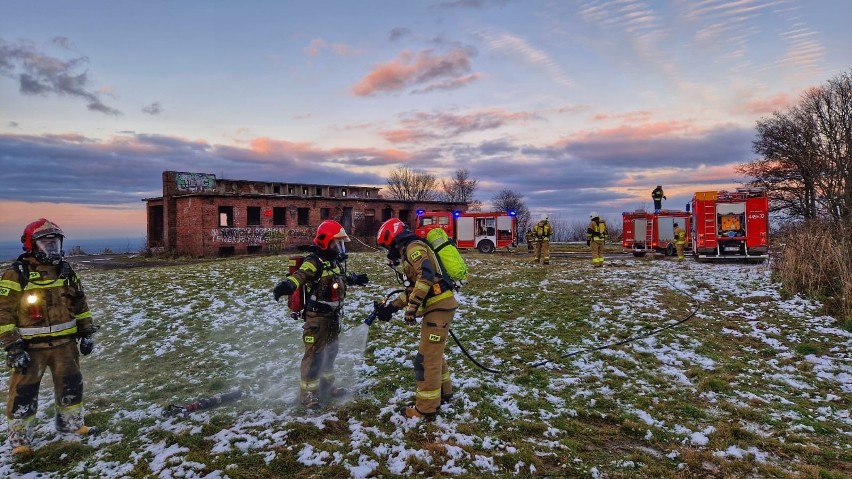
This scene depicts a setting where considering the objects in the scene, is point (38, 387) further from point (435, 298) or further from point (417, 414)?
point (435, 298)

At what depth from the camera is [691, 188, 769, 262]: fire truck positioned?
795 inches

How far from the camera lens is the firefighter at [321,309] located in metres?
5.82

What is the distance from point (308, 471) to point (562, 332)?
20.8 feet

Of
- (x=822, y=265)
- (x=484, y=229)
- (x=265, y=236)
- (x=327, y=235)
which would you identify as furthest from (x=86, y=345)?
(x=265, y=236)

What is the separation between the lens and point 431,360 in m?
5.42

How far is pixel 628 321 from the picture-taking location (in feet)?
32.5

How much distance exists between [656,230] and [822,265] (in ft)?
52.5

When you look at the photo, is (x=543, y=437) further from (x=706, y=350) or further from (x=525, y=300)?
(x=525, y=300)

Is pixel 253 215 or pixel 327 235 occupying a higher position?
pixel 253 215

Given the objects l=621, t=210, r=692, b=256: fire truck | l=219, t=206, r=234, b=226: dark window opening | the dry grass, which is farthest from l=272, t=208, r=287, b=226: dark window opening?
the dry grass

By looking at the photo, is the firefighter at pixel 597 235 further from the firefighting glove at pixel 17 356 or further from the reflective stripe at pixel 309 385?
the firefighting glove at pixel 17 356

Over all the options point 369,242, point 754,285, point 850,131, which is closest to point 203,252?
point 369,242

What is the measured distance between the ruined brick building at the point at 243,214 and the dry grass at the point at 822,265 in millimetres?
30710

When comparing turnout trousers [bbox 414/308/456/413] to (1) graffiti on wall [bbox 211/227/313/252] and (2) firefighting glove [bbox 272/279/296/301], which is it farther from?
(1) graffiti on wall [bbox 211/227/313/252]
